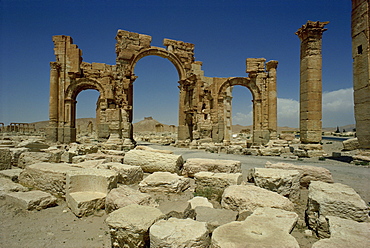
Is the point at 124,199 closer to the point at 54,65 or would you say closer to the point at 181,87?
the point at 181,87

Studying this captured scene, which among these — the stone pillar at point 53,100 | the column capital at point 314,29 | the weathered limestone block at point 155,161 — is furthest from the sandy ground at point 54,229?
the stone pillar at point 53,100

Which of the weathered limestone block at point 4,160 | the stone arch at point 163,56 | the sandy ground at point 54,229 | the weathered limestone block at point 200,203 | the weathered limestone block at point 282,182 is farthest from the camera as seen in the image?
the stone arch at point 163,56

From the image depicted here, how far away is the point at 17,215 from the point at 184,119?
13.7 metres

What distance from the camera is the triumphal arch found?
16125 millimetres

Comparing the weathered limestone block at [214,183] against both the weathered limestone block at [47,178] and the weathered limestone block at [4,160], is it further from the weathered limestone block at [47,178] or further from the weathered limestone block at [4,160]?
the weathered limestone block at [4,160]

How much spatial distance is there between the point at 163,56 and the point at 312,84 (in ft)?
33.3

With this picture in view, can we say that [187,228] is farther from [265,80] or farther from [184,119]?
[265,80]

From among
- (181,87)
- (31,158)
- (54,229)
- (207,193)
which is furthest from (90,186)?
(181,87)

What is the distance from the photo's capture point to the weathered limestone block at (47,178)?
482 cm

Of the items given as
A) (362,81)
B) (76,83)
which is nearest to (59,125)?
(76,83)

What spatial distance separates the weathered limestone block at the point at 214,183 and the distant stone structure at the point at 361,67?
6.91 metres

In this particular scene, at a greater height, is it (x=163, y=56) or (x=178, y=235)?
(x=163, y=56)

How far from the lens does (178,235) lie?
8.20 ft

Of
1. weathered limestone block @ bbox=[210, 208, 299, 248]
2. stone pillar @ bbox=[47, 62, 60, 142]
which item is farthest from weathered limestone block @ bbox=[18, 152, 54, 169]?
stone pillar @ bbox=[47, 62, 60, 142]
